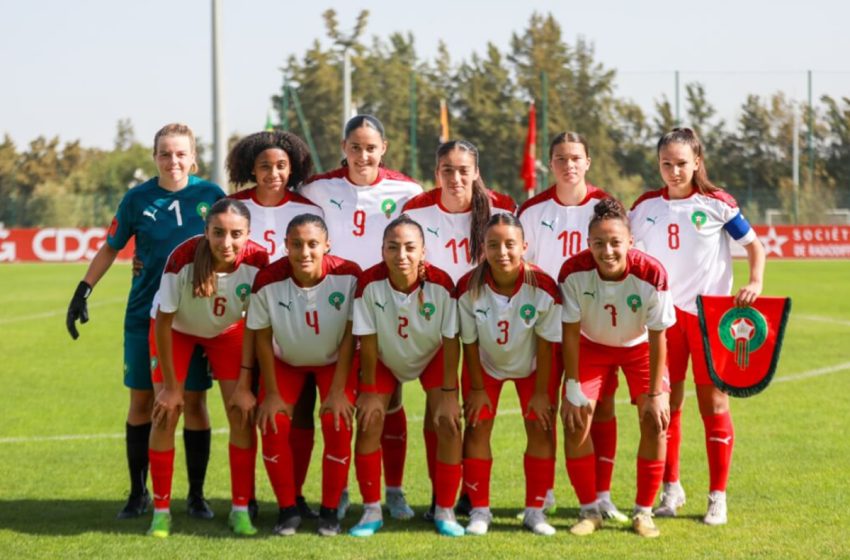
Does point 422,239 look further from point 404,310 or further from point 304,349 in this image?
point 304,349

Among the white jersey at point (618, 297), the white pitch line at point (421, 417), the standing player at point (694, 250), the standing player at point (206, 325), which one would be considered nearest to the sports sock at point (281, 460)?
the standing player at point (206, 325)

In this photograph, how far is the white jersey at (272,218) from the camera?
222 inches

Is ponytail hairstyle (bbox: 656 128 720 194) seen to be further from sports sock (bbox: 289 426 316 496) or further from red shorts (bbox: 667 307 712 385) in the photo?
sports sock (bbox: 289 426 316 496)

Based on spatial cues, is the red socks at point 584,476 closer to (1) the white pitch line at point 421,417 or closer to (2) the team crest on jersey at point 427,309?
(2) the team crest on jersey at point 427,309

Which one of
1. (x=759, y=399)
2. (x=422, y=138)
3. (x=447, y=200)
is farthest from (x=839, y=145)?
(x=447, y=200)

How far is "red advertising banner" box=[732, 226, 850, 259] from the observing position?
104 feet

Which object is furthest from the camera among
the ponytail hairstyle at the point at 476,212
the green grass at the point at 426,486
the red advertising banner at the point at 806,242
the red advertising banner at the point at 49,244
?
the red advertising banner at the point at 806,242

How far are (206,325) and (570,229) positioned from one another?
71.5 inches

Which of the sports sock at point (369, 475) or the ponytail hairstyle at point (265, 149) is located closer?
the sports sock at point (369, 475)

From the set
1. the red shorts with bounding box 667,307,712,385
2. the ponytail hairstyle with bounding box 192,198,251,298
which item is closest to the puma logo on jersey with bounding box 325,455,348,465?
the ponytail hairstyle with bounding box 192,198,251,298

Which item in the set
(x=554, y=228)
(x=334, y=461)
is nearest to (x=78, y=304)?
(x=334, y=461)

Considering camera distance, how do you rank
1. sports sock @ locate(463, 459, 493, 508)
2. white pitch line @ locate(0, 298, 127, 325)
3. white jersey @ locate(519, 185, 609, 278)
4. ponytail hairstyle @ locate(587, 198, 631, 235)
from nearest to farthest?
ponytail hairstyle @ locate(587, 198, 631, 235) < sports sock @ locate(463, 459, 493, 508) < white jersey @ locate(519, 185, 609, 278) < white pitch line @ locate(0, 298, 127, 325)

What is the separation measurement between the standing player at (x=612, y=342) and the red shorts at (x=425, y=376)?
1.96 feet

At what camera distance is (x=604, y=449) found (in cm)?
561
